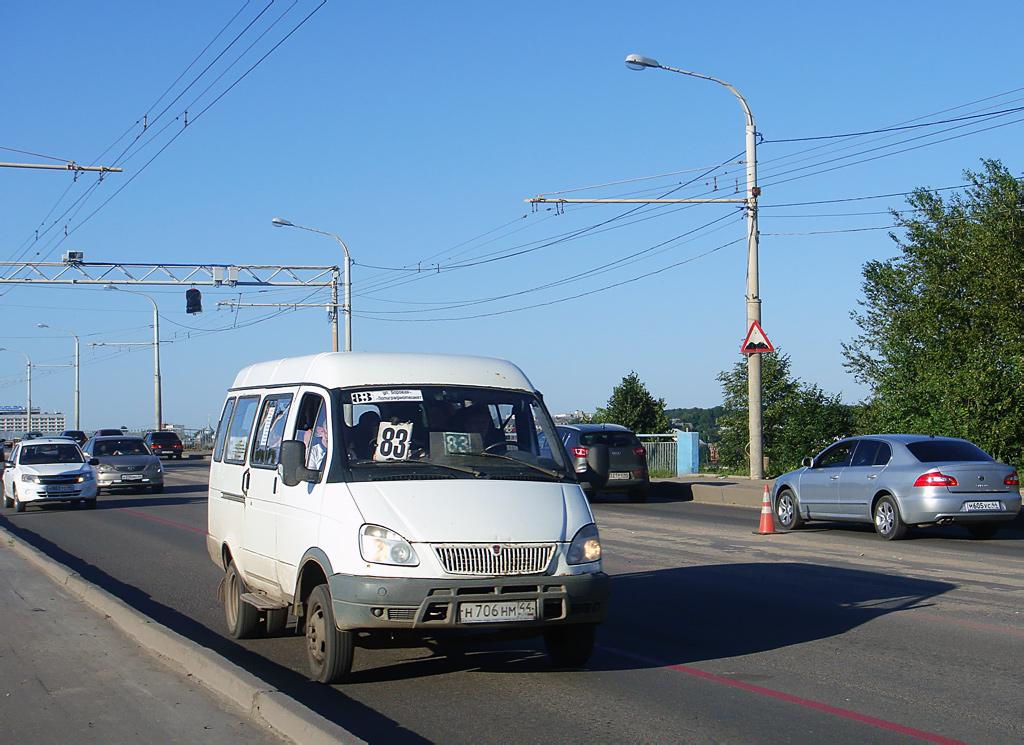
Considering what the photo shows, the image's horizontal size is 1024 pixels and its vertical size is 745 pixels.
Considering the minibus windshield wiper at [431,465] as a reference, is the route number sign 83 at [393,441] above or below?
above

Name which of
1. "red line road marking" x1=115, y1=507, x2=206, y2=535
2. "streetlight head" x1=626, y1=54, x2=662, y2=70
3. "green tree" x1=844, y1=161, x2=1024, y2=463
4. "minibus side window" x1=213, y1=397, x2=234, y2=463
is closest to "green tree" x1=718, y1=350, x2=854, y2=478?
"green tree" x1=844, y1=161, x2=1024, y2=463

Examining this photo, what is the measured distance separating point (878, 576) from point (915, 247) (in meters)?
31.2

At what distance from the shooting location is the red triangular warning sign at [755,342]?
77.3 ft

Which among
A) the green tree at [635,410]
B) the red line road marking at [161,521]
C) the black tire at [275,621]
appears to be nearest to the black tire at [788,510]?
the red line road marking at [161,521]

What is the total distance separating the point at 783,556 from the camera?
13.4 m

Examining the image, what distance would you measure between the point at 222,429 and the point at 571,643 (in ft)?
13.1

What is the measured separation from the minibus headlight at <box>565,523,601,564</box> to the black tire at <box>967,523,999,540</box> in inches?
406

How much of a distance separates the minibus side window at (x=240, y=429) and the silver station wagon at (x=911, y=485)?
959cm

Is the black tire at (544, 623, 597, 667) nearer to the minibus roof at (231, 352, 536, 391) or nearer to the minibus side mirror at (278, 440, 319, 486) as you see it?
the minibus roof at (231, 352, 536, 391)

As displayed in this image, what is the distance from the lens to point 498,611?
6176 millimetres

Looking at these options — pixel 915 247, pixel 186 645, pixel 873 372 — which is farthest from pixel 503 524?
pixel 873 372

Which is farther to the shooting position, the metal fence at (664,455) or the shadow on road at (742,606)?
the metal fence at (664,455)

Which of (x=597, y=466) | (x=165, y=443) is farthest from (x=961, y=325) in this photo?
(x=165, y=443)

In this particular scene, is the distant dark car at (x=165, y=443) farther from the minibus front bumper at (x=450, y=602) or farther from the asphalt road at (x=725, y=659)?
the minibus front bumper at (x=450, y=602)
